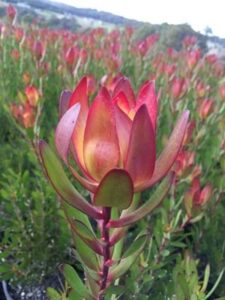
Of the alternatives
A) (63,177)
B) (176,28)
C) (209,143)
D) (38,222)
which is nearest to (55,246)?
(38,222)

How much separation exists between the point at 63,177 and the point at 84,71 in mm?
2029

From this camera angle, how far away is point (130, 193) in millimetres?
576

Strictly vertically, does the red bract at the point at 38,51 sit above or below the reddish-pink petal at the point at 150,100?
below

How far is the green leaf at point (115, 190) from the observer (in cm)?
56

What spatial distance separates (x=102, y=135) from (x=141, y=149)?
43 millimetres

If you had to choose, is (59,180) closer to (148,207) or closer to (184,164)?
(148,207)

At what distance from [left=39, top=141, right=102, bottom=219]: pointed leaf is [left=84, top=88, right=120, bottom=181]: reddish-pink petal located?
0.14 ft

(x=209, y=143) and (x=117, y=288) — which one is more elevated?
(x=117, y=288)

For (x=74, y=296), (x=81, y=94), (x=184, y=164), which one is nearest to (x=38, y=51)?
(x=184, y=164)

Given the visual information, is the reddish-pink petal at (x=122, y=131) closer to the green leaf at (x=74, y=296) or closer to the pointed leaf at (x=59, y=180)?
the pointed leaf at (x=59, y=180)

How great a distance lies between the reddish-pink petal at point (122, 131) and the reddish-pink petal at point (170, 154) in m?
0.04

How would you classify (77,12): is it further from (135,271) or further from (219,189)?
(135,271)

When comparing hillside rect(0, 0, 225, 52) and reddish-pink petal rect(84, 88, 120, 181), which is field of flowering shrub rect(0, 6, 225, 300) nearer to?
reddish-pink petal rect(84, 88, 120, 181)

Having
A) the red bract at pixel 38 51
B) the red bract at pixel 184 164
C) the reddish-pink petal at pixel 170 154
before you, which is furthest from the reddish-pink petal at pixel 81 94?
the red bract at pixel 38 51
